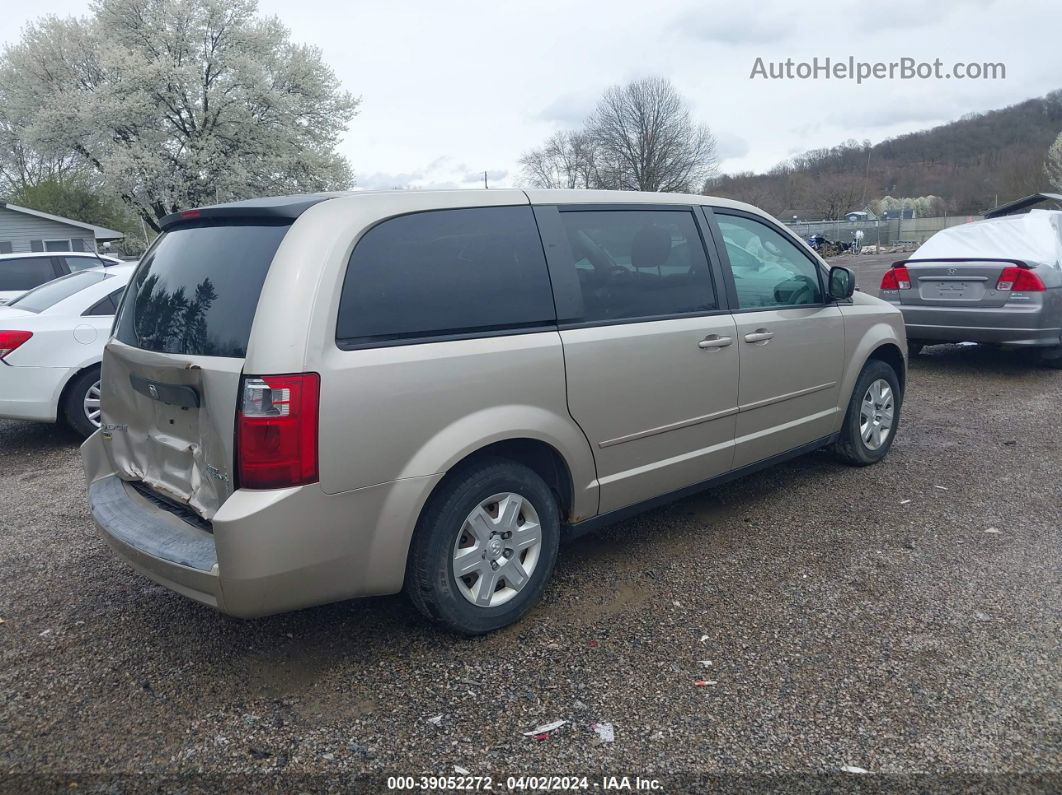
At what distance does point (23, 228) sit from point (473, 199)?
34.3 meters

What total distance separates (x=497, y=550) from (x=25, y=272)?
985 cm

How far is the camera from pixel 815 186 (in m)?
64.8

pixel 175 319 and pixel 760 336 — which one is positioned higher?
pixel 175 319

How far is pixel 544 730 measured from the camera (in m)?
2.61

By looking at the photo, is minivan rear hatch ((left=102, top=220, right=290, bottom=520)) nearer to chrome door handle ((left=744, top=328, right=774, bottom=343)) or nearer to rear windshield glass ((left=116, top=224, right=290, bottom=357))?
rear windshield glass ((left=116, top=224, right=290, bottom=357))

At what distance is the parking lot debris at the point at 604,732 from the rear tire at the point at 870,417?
10.2ft

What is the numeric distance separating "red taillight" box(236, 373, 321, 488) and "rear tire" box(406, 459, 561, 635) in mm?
567

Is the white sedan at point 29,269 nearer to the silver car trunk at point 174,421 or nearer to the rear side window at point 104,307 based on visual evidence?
the rear side window at point 104,307

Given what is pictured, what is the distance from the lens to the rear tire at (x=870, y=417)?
5.07 metres

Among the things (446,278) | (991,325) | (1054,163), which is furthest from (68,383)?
(1054,163)

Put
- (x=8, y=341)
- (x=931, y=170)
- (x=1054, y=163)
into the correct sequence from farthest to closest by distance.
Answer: (x=931, y=170) → (x=1054, y=163) → (x=8, y=341)

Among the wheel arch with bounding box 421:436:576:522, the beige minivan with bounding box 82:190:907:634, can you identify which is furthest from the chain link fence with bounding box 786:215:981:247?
the wheel arch with bounding box 421:436:576:522

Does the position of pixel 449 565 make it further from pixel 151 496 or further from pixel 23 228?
pixel 23 228

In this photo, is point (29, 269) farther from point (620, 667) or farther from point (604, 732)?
point (604, 732)
